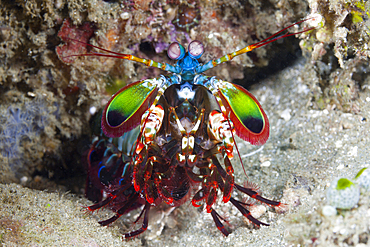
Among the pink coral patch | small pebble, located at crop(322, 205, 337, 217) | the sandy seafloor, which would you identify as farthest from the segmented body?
the pink coral patch

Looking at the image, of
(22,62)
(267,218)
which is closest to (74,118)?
(22,62)

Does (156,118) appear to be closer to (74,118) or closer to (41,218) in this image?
(41,218)

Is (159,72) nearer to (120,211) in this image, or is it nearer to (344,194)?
(120,211)

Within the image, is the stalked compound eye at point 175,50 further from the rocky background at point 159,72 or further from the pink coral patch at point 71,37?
the pink coral patch at point 71,37

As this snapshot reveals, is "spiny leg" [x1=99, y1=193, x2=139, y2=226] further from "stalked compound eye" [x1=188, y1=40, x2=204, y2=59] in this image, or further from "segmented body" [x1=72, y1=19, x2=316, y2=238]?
"stalked compound eye" [x1=188, y1=40, x2=204, y2=59]

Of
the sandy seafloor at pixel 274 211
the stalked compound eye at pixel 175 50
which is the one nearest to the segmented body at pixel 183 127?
the stalked compound eye at pixel 175 50
